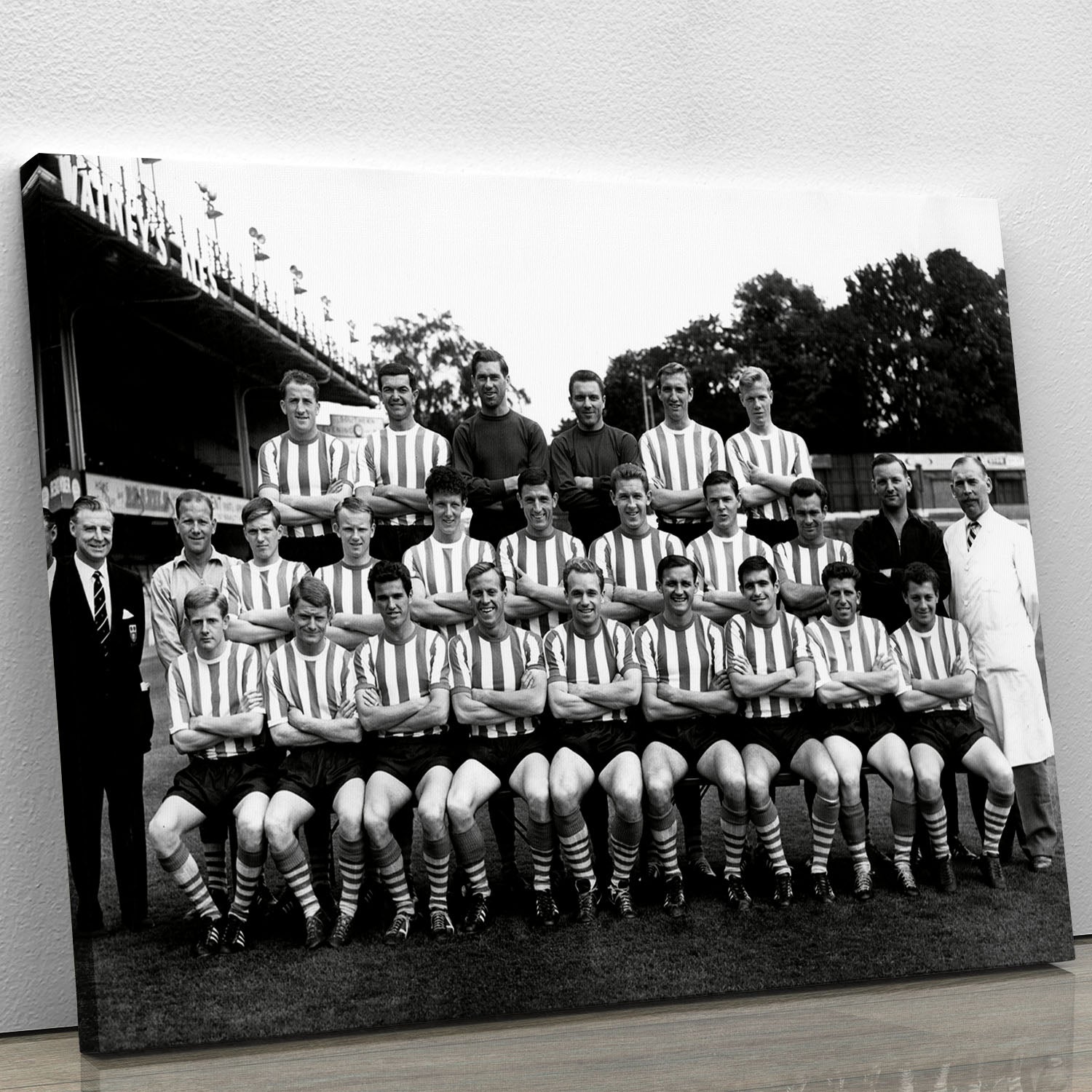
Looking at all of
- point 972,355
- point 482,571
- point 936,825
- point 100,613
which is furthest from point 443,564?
point 972,355

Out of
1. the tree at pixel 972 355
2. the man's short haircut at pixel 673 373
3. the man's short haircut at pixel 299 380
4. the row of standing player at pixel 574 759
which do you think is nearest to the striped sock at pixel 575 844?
the row of standing player at pixel 574 759

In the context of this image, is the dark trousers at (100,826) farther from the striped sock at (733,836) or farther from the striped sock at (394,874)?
the striped sock at (733,836)

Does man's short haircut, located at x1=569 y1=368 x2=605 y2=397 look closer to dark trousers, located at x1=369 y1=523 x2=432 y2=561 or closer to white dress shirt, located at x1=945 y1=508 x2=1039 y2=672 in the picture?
dark trousers, located at x1=369 y1=523 x2=432 y2=561

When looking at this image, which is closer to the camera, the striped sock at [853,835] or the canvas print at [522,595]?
the canvas print at [522,595]

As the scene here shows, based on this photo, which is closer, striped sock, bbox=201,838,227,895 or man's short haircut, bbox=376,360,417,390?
striped sock, bbox=201,838,227,895

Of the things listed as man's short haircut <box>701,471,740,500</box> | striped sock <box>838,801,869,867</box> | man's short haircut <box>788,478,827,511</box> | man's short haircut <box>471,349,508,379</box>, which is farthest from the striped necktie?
striped sock <box>838,801,869,867</box>

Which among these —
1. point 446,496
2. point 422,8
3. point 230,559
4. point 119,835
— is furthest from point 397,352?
point 119,835

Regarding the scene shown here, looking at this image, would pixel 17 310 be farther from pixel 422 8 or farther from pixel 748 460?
pixel 748 460
